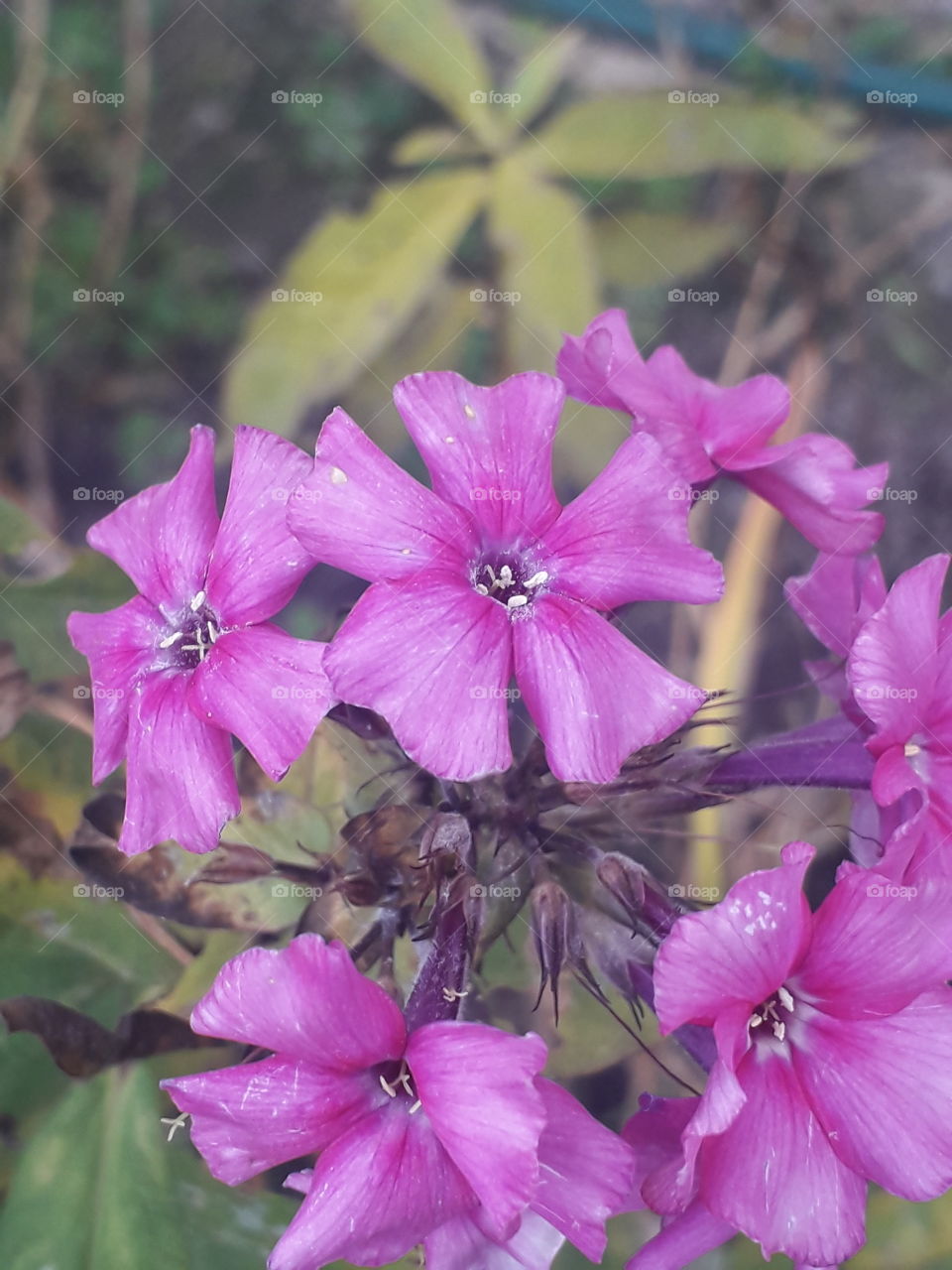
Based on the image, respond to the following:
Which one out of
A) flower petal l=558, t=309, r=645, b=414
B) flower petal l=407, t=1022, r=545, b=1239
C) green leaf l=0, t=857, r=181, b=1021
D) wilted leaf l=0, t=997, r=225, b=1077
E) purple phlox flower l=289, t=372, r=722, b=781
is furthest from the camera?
green leaf l=0, t=857, r=181, b=1021

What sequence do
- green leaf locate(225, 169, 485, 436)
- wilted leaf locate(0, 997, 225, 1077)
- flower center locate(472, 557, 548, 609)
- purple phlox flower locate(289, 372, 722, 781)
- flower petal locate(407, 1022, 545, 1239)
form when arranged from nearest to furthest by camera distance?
flower petal locate(407, 1022, 545, 1239), purple phlox flower locate(289, 372, 722, 781), flower center locate(472, 557, 548, 609), wilted leaf locate(0, 997, 225, 1077), green leaf locate(225, 169, 485, 436)

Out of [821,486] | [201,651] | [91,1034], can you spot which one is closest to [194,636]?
[201,651]

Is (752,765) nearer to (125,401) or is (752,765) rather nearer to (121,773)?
(121,773)

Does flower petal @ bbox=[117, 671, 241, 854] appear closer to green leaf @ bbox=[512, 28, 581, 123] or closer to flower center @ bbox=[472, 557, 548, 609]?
flower center @ bbox=[472, 557, 548, 609]

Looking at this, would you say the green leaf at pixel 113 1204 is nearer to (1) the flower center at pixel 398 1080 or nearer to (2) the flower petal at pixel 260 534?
(1) the flower center at pixel 398 1080

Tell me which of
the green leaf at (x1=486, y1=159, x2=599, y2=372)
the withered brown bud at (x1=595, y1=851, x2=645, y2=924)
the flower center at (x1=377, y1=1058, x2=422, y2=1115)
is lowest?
the flower center at (x1=377, y1=1058, x2=422, y2=1115)

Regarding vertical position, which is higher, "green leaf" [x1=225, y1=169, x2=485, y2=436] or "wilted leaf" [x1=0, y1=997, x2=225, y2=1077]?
"green leaf" [x1=225, y1=169, x2=485, y2=436]

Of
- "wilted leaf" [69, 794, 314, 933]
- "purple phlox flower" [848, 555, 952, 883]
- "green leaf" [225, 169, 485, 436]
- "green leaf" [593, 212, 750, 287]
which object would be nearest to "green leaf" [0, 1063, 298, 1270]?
"wilted leaf" [69, 794, 314, 933]

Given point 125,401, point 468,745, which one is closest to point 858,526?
point 468,745
